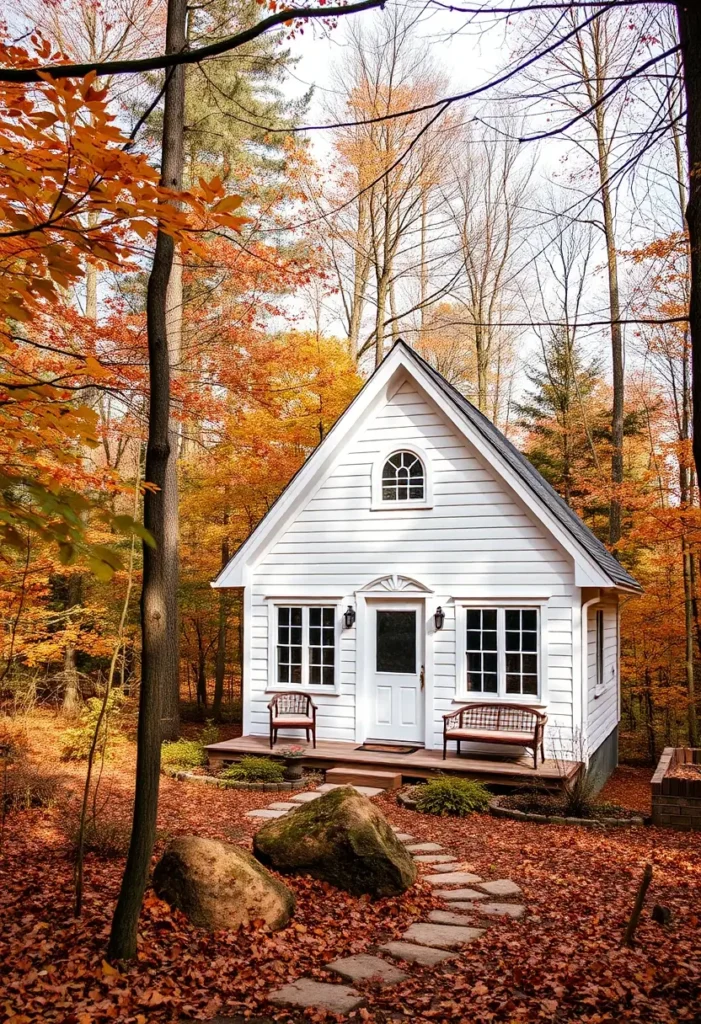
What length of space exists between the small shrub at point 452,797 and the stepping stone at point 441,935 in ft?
13.1

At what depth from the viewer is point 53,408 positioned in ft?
13.3

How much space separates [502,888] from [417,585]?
6039 mm

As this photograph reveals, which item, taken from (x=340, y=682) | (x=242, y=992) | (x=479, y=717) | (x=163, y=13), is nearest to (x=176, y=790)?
(x=340, y=682)

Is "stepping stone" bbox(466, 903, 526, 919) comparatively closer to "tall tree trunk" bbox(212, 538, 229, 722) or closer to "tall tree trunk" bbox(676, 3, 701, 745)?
"tall tree trunk" bbox(676, 3, 701, 745)

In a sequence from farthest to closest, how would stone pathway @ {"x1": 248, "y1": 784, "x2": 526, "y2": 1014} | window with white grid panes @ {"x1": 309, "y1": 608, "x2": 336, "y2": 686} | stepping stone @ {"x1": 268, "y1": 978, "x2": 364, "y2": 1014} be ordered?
window with white grid panes @ {"x1": 309, "y1": 608, "x2": 336, "y2": 686}
stone pathway @ {"x1": 248, "y1": 784, "x2": 526, "y2": 1014}
stepping stone @ {"x1": 268, "y1": 978, "x2": 364, "y2": 1014}

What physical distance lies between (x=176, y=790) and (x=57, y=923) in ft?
19.2

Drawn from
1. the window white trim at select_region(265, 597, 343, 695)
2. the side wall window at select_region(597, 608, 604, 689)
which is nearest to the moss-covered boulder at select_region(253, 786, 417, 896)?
the window white trim at select_region(265, 597, 343, 695)

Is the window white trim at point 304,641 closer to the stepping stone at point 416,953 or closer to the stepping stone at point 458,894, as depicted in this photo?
the stepping stone at point 458,894

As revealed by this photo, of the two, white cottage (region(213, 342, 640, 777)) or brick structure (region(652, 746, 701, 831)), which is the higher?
white cottage (region(213, 342, 640, 777))

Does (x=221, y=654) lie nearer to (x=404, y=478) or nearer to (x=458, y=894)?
(x=404, y=478)

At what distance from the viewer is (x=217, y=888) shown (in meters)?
5.45

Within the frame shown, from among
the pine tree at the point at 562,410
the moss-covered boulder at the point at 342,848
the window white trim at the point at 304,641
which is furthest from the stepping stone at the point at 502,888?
the pine tree at the point at 562,410

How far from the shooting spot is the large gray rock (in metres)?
5.39

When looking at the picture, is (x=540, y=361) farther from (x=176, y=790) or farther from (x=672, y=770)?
(x=176, y=790)
